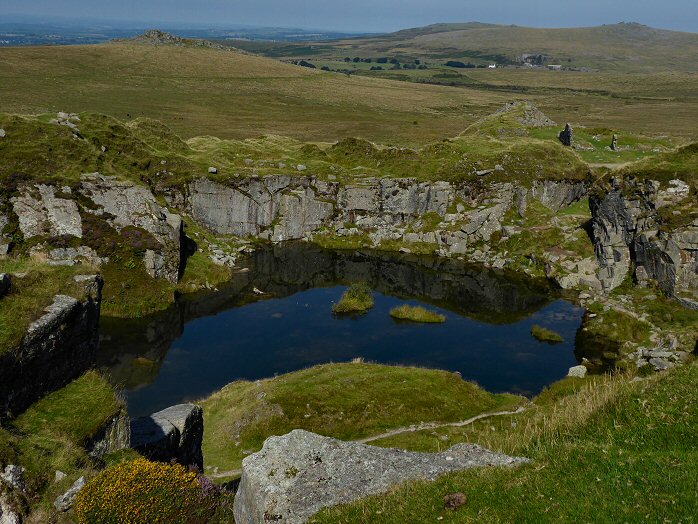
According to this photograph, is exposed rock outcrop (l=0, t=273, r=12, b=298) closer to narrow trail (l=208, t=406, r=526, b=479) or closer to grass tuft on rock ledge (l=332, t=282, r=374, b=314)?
narrow trail (l=208, t=406, r=526, b=479)

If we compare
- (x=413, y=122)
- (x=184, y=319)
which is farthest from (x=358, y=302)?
(x=413, y=122)

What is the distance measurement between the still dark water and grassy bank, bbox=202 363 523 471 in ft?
18.7

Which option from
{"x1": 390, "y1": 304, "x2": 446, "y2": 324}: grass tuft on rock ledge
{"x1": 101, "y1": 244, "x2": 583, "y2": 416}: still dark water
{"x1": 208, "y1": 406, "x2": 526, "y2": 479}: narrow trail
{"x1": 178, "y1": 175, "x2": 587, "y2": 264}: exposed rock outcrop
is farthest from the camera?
{"x1": 178, "y1": 175, "x2": 587, "y2": 264}: exposed rock outcrop

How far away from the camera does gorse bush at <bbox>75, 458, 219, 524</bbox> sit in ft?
45.6

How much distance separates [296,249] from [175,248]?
21.9 metres

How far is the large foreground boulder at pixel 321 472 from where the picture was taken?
1439 centimetres

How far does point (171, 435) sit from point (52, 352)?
19.9ft

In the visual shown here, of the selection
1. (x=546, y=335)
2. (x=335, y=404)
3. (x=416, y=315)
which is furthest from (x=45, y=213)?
(x=546, y=335)

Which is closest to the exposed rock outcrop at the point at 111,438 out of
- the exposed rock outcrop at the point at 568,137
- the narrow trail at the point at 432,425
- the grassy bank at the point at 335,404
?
the grassy bank at the point at 335,404

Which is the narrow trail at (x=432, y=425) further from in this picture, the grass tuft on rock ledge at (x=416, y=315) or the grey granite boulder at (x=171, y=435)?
the grass tuft on rock ledge at (x=416, y=315)

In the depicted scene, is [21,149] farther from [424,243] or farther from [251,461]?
[251,461]

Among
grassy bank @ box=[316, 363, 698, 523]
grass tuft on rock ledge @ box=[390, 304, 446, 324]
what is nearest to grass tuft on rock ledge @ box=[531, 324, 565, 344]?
grass tuft on rock ledge @ box=[390, 304, 446, 324]

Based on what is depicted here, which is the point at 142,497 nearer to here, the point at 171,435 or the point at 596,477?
the point at 171,435

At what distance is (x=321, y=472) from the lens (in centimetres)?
1554
